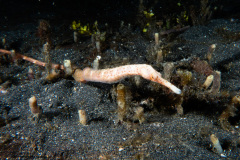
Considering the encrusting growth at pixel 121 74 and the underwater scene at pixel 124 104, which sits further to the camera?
the encrusting growth at pixel 121 74

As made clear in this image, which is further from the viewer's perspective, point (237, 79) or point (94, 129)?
point (237, 79)

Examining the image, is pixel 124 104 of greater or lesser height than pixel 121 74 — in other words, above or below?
below

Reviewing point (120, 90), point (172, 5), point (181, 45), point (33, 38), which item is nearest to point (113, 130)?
point (120, 90)

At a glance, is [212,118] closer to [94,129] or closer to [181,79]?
[181,79]

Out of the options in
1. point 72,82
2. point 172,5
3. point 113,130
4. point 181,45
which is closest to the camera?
point 113,130

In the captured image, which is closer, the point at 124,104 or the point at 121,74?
the point at 124,104

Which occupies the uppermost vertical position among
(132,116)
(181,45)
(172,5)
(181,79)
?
(172,5)

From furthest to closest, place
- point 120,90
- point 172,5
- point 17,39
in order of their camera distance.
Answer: point 172,5 < point 17,39 < point 120,90

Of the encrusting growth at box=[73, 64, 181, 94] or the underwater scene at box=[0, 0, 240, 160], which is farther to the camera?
the encrusting growth at box=[73, 64, 181, 94]
